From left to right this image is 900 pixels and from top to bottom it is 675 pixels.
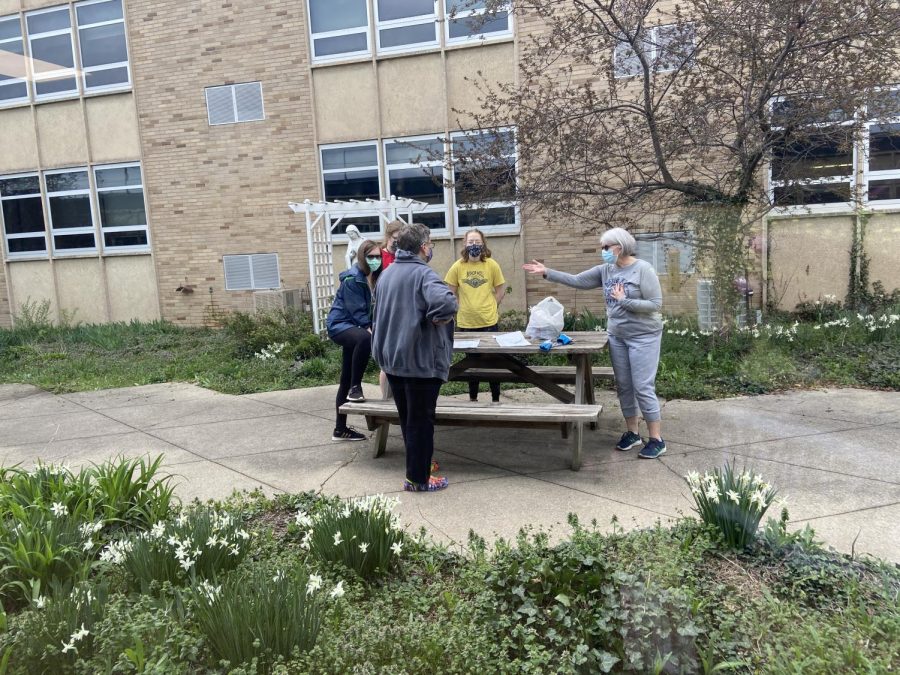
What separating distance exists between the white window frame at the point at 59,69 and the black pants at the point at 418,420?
14349 mm

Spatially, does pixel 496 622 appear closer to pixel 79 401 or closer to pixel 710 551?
pixel 710 551

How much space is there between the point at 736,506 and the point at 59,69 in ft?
56.9

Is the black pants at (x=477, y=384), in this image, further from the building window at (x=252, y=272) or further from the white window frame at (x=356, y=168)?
the building window at (x=252, y=272)

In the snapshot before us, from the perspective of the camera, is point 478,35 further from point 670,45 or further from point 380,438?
point 380,438

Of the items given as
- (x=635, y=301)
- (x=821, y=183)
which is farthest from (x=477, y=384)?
Answer: (x=821, y=183)

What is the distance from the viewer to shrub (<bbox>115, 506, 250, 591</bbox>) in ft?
10.5

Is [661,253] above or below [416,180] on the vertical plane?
below

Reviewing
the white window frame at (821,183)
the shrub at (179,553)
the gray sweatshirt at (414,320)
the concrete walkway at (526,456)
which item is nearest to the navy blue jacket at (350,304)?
the concrete walkway at (526,456)

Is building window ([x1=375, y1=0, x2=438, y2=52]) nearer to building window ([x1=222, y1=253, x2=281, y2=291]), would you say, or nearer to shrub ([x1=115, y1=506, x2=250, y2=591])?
building window ([x1=222, y1=253, x2=281, y2=291])

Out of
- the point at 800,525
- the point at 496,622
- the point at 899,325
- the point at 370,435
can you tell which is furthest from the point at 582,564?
the point at 899,325

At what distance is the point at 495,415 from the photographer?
16.9 feet

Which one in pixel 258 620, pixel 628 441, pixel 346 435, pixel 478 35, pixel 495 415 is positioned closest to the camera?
pixel 258 620

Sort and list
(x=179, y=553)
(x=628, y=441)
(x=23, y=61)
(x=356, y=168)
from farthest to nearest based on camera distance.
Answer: (x=23, y=61) < (x=356, y=168) < (x=628, y=441) < (x=179, y=553)

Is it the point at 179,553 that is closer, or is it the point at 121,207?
the point at 179,553
